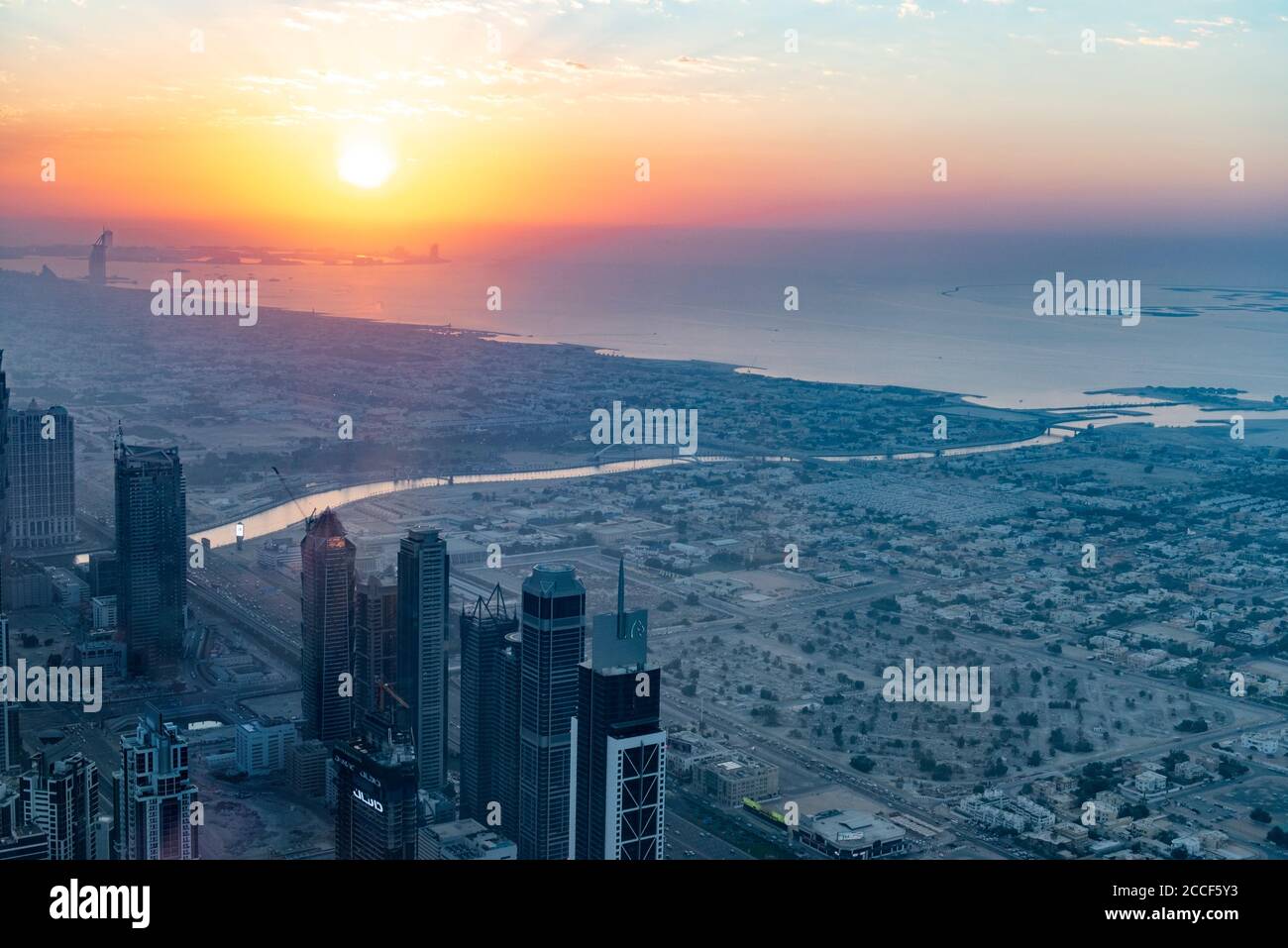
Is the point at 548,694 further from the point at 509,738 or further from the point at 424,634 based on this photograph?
the point at 424,634

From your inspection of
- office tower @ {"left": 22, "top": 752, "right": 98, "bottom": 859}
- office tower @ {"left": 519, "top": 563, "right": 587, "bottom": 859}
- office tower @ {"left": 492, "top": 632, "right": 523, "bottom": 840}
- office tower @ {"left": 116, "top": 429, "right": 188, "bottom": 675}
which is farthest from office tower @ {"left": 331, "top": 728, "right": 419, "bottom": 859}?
office tower @ {"left": 116, "top": 429, "right": 188, "bottom": 675}

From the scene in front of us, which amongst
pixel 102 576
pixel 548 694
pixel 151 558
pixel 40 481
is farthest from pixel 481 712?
pixel 40 481

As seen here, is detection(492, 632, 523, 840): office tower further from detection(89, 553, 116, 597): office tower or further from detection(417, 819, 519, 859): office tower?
detection(89, 553, 116, 597): office tower

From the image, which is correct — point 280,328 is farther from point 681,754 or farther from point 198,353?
point 681,754

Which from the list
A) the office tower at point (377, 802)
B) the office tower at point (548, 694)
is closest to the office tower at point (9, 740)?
the office tower at point (377, 802)

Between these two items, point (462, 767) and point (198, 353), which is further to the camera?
point (198, 353)
